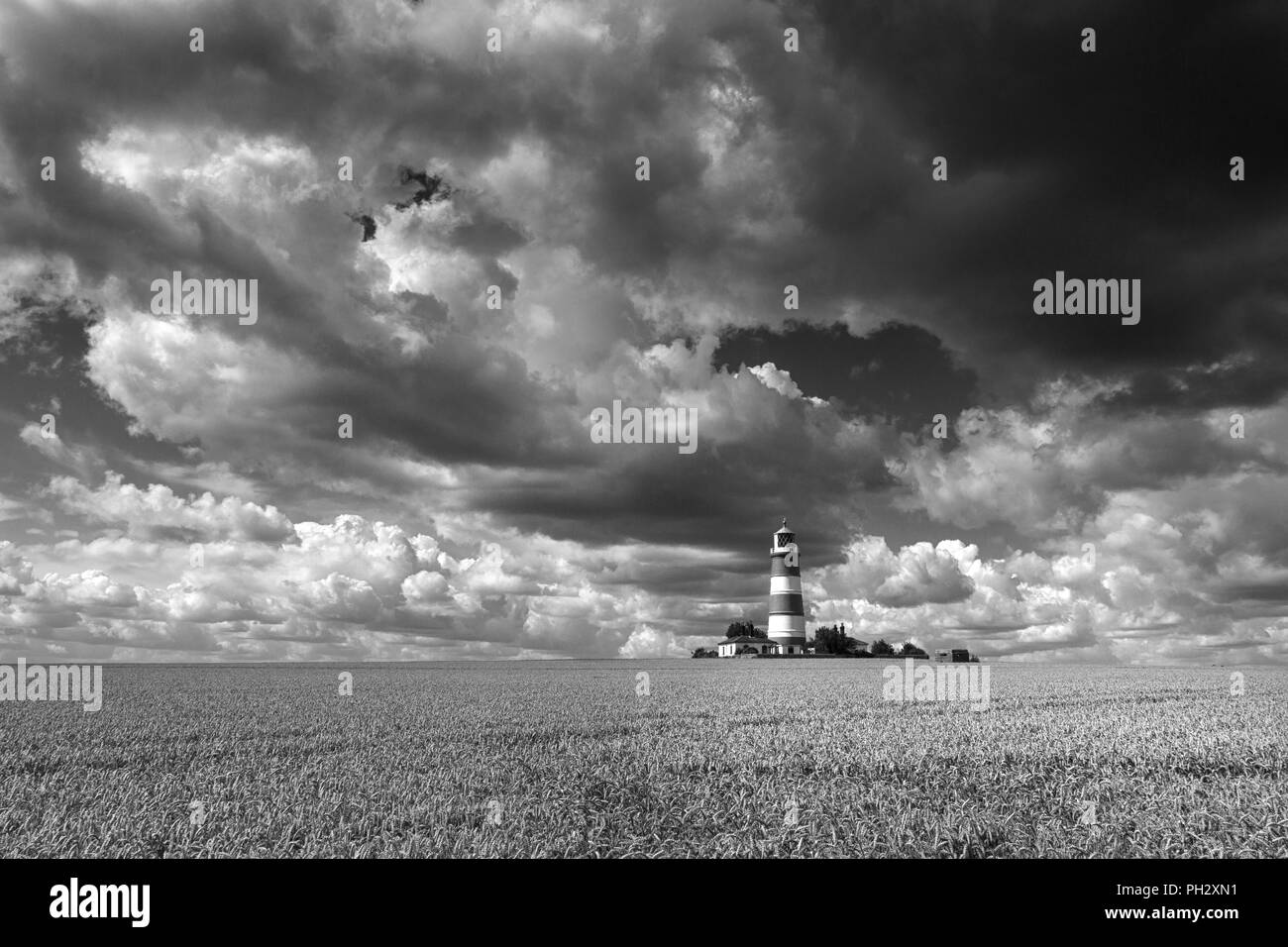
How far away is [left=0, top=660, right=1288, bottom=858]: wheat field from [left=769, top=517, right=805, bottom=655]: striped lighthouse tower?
89.9 meters

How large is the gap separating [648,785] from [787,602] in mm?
108154

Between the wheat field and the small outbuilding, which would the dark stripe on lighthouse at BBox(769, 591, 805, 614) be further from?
the wheat field

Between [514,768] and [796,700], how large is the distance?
23995 millimetres

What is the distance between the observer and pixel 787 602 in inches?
4675

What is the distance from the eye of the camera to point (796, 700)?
3716cm

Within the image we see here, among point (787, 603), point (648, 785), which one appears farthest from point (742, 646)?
point (648, 785)

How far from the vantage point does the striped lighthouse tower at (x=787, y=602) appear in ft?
390

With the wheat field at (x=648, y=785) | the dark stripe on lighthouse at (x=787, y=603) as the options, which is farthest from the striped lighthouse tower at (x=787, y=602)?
the wheat field at (x=648, y=785)

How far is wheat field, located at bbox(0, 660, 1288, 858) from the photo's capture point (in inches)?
390

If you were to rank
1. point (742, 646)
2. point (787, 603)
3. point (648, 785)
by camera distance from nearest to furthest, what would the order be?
point (648, 785) → point (787, 603) → point (742, 646)

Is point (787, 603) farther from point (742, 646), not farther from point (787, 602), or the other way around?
point (742, 646)
